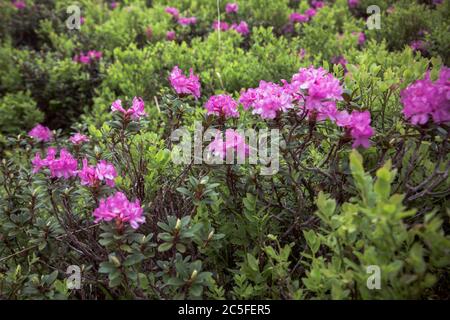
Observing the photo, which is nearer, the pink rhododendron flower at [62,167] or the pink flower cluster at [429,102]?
the pink flower cluster at [429,102]

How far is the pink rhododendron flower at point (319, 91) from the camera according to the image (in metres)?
1.57

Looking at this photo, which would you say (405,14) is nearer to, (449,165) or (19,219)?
(449,165)

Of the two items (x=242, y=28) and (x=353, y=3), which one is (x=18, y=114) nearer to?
(x=242, y=28)

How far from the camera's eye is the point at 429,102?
1444 millimetres

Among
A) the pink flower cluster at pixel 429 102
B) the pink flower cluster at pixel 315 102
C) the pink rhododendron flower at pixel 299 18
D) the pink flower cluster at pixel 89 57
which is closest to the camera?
the pink flower cluster at pixel 429 102

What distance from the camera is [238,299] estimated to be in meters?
1.66

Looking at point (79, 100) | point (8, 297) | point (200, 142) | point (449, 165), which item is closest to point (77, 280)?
point (8, 297)

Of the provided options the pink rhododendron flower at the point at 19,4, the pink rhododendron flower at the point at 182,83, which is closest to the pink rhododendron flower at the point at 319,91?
the pink rhododendron flower at the point at 182,83

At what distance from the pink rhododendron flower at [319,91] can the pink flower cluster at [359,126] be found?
0.05 meters

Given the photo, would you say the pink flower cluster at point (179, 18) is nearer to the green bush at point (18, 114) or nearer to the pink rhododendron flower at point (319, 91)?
the green bush at point (18, 114)

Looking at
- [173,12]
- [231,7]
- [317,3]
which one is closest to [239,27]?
[231,7]

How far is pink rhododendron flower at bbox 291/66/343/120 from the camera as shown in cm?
157

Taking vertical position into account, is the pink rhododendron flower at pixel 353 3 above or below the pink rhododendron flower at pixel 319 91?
above
